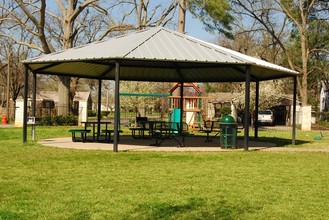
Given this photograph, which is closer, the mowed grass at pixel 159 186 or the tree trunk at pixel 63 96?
the mowed grass at pixel 159 186

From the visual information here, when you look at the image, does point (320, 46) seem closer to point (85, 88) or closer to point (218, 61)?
point (218, 61)

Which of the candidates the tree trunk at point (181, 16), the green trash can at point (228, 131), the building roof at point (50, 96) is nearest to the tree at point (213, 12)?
the tree trunk at point (181, 16)

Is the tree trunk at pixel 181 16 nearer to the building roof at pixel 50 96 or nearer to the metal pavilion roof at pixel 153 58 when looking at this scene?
the metal pavilion roof at pixel 153 58

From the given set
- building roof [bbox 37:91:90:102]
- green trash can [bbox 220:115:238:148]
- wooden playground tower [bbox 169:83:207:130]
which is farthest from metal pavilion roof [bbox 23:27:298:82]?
building roof [bbox 37:91:90:102]

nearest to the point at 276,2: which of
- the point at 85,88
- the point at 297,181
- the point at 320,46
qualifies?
the point at 320,46

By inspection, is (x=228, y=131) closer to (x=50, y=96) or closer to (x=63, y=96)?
(x=63, y=96)

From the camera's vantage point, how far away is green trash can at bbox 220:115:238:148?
15.4m

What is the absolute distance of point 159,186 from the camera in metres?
8.32

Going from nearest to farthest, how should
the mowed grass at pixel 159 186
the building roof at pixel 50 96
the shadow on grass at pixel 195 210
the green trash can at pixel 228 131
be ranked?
1. the shadow on grass at pixel 195 210
2. the mowed grass at pixel 159 186
3. the green trash can at pixel 228 131
4. the building roof at pixel 50 96

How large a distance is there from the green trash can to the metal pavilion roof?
1875 millimetres

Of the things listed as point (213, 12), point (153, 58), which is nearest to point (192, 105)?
point (213, 12)

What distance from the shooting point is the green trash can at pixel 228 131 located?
15445 millimetres

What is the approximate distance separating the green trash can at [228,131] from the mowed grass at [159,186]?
2160 millimetres

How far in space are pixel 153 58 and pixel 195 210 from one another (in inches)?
310
